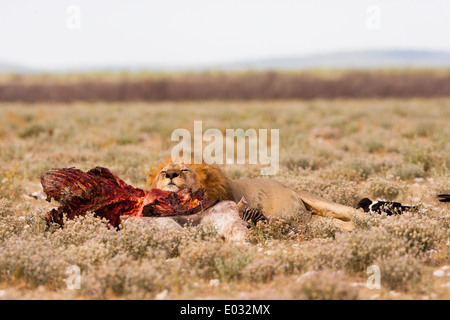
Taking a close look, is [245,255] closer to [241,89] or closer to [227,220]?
[227,220]

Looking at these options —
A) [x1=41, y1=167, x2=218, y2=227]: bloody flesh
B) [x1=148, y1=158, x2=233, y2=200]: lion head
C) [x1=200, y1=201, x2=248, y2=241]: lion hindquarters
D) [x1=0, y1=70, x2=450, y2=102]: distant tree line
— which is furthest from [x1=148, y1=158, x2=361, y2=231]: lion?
[x1=0, y1=70, x2=450, y2=102]: distant tree line

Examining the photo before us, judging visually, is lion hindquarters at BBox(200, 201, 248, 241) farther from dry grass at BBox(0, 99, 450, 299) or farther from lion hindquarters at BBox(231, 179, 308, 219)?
lion hindquarters at BBox(231, 179, 308, 219)

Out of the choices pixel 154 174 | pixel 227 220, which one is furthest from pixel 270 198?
pixel 154 174

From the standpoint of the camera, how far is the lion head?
5984mm

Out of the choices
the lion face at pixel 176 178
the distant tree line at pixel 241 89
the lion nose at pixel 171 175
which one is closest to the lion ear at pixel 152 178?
the lion face at pixel 176 178

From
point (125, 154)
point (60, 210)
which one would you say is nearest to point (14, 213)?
point (60, 210)

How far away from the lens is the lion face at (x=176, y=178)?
19.6 feet

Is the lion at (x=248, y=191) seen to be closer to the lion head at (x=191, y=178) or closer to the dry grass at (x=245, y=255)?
the lion head at (x=191, y=178)

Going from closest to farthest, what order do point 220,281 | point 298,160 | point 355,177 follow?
point 220,281 → point 355,177 → point 298,160

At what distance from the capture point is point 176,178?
19.6 feet

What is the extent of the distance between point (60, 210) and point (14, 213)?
4.38ft

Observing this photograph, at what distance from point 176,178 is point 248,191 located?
0.92m
